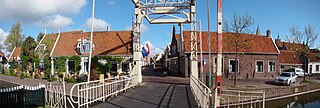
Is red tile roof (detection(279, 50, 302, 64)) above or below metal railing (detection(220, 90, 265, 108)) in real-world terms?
above

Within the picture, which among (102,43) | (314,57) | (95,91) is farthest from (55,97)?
(314,57)

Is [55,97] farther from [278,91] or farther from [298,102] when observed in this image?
[298,102]

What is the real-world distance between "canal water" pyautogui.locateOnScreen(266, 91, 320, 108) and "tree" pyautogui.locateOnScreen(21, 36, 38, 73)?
2842cm

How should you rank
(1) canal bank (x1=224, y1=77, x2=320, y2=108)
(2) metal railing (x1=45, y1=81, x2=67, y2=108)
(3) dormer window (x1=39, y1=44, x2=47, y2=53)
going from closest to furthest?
(2) metal railing (x1=45, y1=81, x2=67, y2=108), (1) canal bank (x1=224, y1=77, x2=320, y2=108), (3) dormer window (x1=39, y1=44, x2=47, y2=53)

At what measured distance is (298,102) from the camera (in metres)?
21.6

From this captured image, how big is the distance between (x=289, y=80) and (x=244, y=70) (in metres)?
6.84

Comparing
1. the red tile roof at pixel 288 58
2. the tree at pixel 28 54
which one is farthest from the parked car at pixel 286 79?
the tree at pixel 28 54

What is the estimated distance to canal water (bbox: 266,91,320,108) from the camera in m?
20.0

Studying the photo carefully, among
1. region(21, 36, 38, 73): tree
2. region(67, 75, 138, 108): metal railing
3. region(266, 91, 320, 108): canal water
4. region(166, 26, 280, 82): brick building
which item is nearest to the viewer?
region(67, 75, 138, 108): metal railing

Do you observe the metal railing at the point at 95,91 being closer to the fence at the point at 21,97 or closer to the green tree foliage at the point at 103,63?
the fence at the point at 21,97

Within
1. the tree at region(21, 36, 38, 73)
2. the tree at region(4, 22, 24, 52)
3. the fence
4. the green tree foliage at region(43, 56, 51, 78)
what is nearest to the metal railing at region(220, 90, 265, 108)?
the fence

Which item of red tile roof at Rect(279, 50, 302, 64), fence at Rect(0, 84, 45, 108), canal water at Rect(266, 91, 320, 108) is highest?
red tile roof at Rect(279, 50, 302, 64)

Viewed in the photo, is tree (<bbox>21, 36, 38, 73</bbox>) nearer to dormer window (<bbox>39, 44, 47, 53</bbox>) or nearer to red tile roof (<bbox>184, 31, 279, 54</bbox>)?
dormer window (<bbox>39, 44, 47, 53</bbox>)

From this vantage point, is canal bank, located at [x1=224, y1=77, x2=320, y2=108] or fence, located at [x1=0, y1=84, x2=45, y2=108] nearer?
fence, located at [x1=0, y1=84, x2=45, y2=108]
